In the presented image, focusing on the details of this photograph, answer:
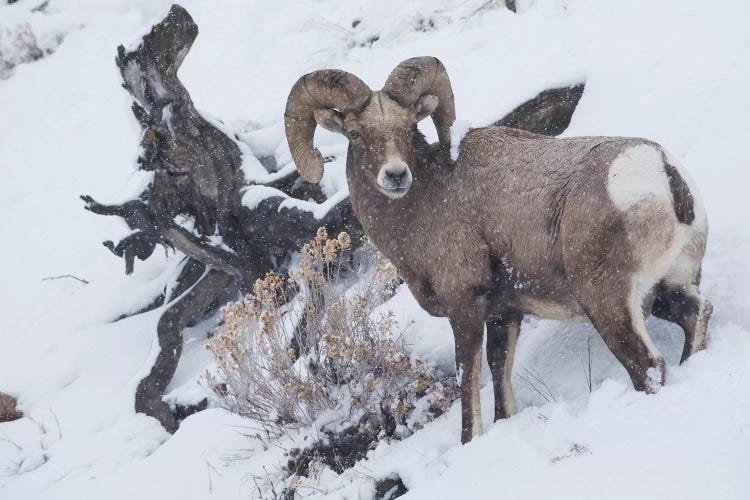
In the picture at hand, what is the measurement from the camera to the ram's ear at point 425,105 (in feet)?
14.0

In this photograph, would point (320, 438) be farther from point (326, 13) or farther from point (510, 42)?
point (326, 13)

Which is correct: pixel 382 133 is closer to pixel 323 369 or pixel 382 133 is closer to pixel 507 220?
pixel 507 220

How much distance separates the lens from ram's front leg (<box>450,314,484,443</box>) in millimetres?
4043

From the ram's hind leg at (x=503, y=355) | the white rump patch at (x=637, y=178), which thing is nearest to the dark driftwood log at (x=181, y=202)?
the ram's hind leg at (x=503, y=355)

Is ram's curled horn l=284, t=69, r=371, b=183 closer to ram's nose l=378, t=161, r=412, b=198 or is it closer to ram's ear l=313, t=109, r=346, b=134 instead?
ram's ear l=313, t=109, r=346, b=134

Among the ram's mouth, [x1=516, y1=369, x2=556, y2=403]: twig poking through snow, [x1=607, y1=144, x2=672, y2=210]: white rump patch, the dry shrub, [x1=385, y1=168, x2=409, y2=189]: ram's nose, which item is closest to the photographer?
[x1=607, y1=144, x2=672, y2=210]: white rump patch

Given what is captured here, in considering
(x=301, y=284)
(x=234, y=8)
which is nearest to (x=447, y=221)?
(x=301, y=284)

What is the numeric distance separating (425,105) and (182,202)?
3.91m

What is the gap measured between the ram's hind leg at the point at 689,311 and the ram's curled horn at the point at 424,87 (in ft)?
4.88

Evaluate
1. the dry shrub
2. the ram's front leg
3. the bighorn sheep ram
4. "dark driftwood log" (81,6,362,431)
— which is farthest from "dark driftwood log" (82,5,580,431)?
the ram's front leg

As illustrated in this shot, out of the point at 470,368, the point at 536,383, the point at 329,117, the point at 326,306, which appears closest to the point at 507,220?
the point at 470,368

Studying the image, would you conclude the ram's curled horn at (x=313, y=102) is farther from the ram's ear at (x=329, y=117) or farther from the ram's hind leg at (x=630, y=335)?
the ram's hind leg at (x=630, y=335)

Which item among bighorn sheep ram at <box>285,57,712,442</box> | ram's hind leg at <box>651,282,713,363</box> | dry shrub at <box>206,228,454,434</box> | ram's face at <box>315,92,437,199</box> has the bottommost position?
dry shrub at <box>206,228,454,434</box>

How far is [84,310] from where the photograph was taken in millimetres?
9188
